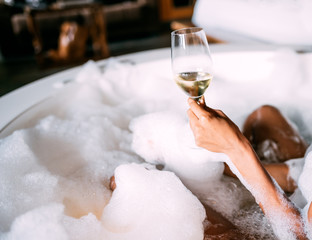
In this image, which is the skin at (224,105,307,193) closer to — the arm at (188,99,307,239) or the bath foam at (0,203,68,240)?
the arm at (188,99,307,239)

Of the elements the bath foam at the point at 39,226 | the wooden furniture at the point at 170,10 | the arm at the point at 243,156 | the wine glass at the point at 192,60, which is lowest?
the wooden furniture at the point at 170,10

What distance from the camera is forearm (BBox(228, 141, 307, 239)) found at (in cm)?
73

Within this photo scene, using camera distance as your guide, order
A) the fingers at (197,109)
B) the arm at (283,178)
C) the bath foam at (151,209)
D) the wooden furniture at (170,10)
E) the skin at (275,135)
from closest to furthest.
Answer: the fingers at (197,109), the bath foam at (151,209), the arm at (283,178), the skin at (275,135), the wooden furniture at (170,10)

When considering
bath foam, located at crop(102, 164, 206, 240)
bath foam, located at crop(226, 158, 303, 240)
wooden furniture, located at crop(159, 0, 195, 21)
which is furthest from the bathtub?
wooden furniture, located at crop(159, 0, 195, 21)

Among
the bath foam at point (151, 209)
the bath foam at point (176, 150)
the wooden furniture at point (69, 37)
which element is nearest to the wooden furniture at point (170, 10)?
the wooden furniture at point (69, 37)

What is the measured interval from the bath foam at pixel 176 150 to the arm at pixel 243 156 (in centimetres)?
23

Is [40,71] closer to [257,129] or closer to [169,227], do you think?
[257,129]

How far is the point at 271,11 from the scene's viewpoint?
1653mm

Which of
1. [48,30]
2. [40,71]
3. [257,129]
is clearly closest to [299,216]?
[257,129]

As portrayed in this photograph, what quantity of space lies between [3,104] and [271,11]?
144cm

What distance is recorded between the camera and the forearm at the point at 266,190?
73 cm

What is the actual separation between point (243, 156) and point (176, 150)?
42 centimetres

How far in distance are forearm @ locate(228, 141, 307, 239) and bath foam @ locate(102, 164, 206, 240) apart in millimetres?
194

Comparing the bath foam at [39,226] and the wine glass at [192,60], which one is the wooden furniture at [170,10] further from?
the bath foam at [39,226]
